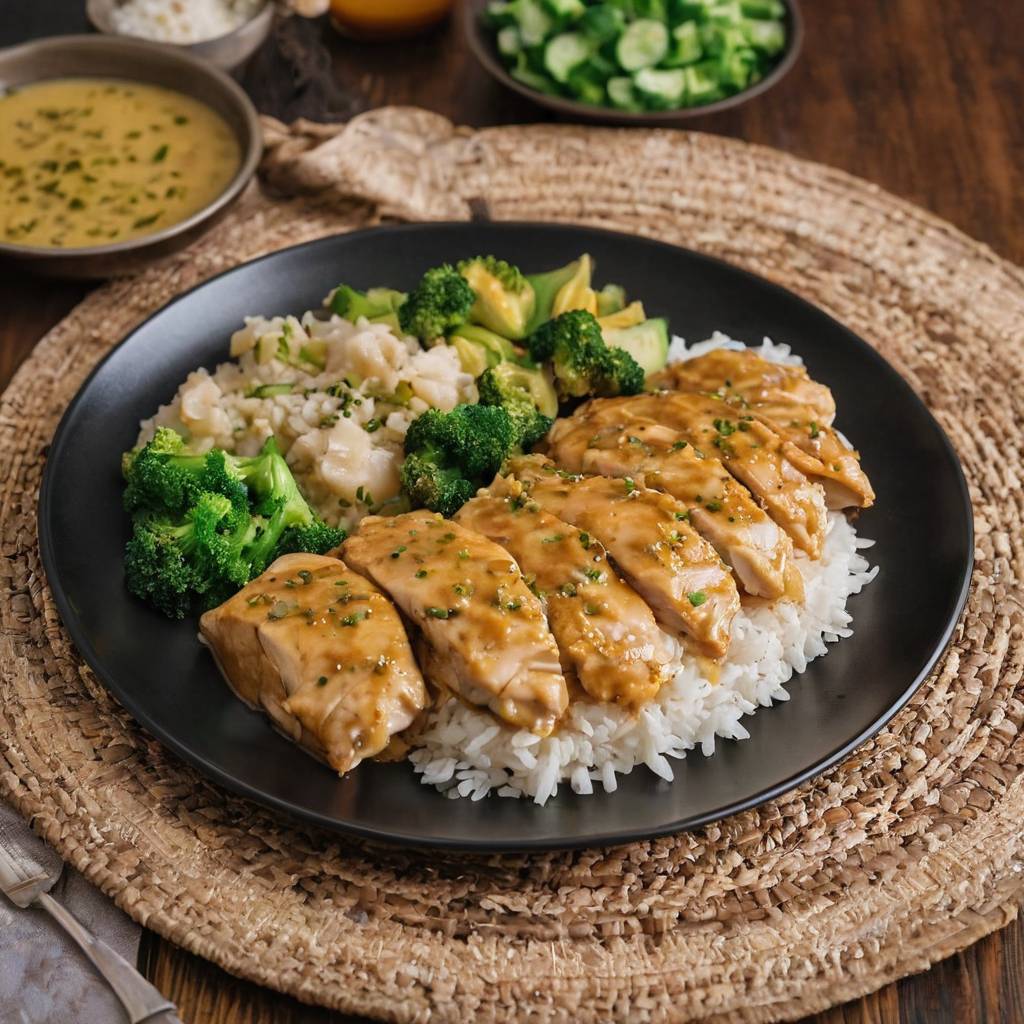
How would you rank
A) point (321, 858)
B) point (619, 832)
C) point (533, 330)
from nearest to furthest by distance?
point (619, 832) → point (321, 858) → point (533, 330)

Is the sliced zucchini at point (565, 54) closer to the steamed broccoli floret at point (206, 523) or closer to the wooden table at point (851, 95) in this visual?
the wooden table at point (851, 95)

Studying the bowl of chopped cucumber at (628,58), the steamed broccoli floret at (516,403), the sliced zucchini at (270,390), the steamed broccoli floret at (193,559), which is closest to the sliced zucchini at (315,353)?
the sliced zucchini at (270,390)

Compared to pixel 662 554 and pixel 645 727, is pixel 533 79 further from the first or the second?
pixel 645 727

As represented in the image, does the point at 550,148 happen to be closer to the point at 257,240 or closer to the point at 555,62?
the point at 555,62

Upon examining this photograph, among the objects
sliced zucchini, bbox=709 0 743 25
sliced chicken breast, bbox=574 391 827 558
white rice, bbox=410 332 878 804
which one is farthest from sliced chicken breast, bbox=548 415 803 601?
sliced zucchini, bbox=709 0 743 25

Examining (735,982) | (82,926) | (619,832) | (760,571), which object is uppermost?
(760,571)

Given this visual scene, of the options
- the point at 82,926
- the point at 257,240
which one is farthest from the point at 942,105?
the point at 82,926

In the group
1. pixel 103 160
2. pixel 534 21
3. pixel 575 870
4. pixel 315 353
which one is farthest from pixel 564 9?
pixel 575 870
